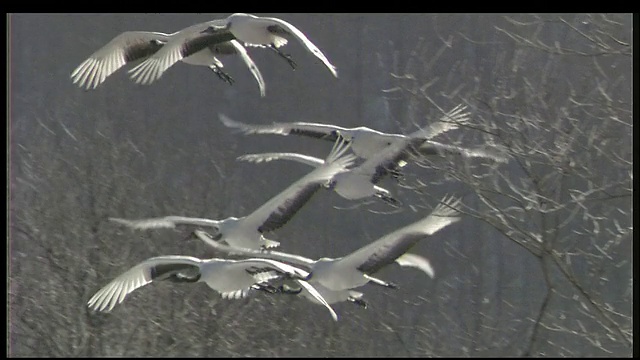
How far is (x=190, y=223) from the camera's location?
9516mm

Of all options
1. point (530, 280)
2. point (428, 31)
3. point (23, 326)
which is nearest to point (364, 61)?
point (428, 31)

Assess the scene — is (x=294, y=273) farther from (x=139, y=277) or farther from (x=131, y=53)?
(x=131, y=53)

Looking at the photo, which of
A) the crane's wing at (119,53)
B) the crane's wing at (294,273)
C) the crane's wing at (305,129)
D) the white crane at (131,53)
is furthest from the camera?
the crane's wing at (119,53)

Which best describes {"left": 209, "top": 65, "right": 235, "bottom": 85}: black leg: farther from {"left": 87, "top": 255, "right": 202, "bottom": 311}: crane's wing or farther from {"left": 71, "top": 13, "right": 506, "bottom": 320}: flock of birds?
{"left": 87, "top": 255, "right": 202, "bottom": 311}: crane's wing

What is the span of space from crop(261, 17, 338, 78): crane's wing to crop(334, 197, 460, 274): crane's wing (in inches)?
40.8

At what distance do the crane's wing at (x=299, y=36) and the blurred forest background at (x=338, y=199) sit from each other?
83 centimetres

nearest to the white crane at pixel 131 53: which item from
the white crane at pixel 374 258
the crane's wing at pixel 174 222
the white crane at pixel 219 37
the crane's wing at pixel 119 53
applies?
the crane's wing at pixel 119 53

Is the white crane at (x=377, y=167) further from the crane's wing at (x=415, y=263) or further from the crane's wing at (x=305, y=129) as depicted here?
the crane's wing at (x=415, y=263)

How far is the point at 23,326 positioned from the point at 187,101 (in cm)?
1146

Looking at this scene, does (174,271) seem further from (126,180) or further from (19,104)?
(19,104)

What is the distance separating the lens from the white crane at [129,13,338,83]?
9703 millimetres

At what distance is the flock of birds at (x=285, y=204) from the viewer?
354 inches

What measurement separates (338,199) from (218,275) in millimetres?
19113

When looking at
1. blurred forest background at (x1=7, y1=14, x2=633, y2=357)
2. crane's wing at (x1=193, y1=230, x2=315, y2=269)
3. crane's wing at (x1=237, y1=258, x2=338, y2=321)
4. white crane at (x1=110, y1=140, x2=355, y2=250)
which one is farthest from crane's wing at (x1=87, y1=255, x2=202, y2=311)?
blurred forest background at (x1=7, y1=14, x2=633, y2=357)
